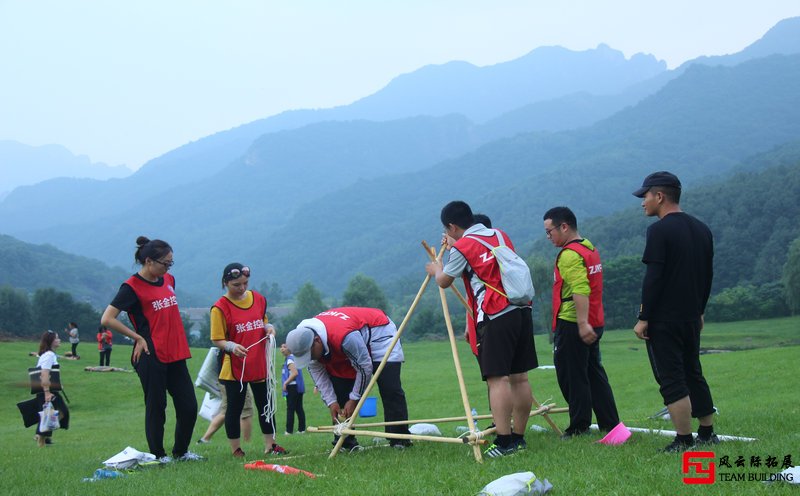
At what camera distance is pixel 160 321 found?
985 centimetres

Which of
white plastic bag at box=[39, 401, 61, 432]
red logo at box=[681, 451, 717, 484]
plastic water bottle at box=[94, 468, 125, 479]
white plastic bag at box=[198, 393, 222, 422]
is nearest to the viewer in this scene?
red logo at box=[681, 451, 717, 484]

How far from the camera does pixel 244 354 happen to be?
33.0 feet

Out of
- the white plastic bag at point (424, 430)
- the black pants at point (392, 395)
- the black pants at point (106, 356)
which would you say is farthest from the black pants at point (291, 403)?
the black pants at point (106, 356)

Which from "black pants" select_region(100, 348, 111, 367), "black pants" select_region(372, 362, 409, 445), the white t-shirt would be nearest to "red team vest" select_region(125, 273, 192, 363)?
"black pants" select_region(372, 362, 409, 445)

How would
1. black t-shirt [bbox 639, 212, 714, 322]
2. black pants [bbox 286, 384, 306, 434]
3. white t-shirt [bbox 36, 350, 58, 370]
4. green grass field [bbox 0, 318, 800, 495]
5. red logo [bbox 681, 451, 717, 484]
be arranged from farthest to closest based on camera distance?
black pants [bbox 286, 384, 306, 434], white t-shirt [bbox 36, 350, 58, 370], black t-shirt [bbox 639, 212, 714, 322], green grass field [bbox 0, 318, 800, 495], red logo [bbox 681, 451, 717, 484]

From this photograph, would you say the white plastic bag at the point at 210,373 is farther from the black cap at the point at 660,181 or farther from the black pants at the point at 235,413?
the black cap at the point at 660,181

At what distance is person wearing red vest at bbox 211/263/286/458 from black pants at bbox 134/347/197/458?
1.68ft

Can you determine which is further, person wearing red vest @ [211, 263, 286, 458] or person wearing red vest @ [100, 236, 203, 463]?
person wearing red vest @ [211, 263, 286, 458]

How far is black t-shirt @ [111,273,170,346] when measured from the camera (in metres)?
9.63

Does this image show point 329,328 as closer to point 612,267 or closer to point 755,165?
point 612,267

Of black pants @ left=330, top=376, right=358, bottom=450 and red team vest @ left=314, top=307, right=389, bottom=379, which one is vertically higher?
red team vest @ left=314, top=307, right=389, bottom=379

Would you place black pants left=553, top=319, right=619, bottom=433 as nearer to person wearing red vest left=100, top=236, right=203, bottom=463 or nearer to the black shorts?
the black shorts

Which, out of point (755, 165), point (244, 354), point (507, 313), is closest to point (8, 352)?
point (244, 354)

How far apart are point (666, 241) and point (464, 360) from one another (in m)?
43.6
